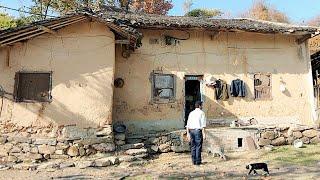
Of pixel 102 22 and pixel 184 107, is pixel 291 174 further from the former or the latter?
pixel 102 22

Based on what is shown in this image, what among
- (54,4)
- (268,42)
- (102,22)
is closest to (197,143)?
(102,22)

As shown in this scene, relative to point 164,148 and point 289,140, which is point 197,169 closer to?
point 164,148

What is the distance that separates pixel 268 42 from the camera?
44.0ft

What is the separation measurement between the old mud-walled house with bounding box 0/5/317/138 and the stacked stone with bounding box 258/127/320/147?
134 centimetres

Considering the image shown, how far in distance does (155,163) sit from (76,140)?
2303 mm

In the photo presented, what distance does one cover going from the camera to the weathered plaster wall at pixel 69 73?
9617mm

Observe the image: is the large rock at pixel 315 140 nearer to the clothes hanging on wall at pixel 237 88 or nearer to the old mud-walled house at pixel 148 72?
the old mud-walled house at pixel 148 72

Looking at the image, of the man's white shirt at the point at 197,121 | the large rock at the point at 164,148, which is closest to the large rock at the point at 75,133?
the large rock at the point at 164,148

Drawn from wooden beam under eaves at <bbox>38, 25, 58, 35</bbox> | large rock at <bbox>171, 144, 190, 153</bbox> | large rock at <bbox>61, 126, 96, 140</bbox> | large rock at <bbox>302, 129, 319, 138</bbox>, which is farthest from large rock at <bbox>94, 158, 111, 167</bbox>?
large rock at <bbox>302, 129, 319, 138</bbox>

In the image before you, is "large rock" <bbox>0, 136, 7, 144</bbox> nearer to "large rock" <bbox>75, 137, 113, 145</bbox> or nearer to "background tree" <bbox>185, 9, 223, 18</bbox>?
"large rock" <bbox>75, 137, 113, 145</bbox>

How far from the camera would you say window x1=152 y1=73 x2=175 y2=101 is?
478 inches

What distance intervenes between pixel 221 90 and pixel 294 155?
11.8ft

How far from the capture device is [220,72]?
42.1 feet

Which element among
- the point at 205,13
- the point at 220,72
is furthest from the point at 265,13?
the point at 220,72
